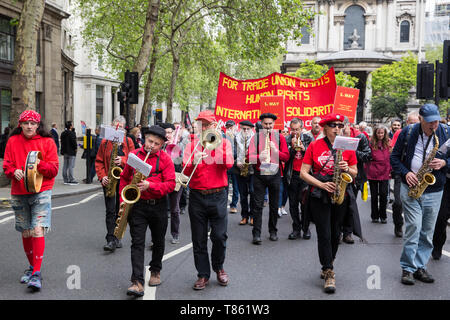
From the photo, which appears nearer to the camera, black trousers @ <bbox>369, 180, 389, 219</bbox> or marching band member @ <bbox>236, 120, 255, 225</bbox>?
marching band member @ <bbox>236, 120, 255, 225</bbox>

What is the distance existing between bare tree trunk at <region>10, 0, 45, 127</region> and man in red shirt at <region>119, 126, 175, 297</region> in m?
8.74

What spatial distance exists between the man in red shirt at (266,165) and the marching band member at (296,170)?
0.34 m

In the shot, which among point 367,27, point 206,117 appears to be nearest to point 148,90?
point 206,117

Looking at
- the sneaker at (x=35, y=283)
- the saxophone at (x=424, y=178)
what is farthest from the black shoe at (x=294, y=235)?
the sneaker at (x=35, y=283)

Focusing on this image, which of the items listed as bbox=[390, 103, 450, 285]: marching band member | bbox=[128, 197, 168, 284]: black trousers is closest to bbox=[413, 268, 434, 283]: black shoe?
bbox=[390, 103, 450, 285]: marching band member

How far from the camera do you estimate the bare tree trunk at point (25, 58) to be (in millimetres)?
12211

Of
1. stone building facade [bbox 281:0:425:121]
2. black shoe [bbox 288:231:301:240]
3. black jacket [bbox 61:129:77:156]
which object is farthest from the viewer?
stone building facade [bbox 281:0:425:121]

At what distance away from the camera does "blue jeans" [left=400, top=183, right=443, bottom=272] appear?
5.28 meters

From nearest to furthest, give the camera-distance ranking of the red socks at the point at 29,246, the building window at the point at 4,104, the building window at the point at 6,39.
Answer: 1. the red socks at the point at 29,246
2. the building window at the point at 6,39
3. the building window at the point at 4,104

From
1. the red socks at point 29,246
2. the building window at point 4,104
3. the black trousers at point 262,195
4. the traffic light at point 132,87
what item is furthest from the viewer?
the building window at point 4,104

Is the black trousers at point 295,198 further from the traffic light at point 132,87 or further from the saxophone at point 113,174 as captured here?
the traffic light at point 132,87

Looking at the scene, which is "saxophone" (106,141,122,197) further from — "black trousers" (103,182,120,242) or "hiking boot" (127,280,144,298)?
"hiking boot" (127,280,144,298)

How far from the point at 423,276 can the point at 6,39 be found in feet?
72.9

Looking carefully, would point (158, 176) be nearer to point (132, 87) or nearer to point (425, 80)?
point (425, 80)
